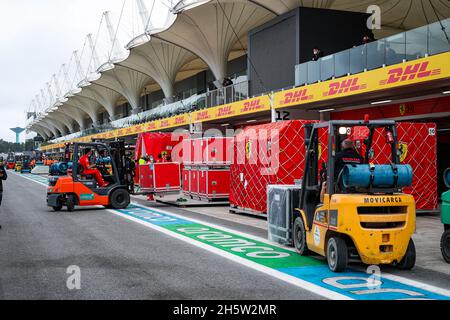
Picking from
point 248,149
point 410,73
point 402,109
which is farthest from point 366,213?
point 402,109

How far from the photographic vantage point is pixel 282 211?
1004 cm

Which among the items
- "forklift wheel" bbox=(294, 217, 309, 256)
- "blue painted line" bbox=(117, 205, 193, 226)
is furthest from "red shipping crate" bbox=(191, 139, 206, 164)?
"forklift wheel" bbox=(294, 217, 309, 256)

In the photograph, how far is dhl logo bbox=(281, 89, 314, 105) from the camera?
72.8 feet

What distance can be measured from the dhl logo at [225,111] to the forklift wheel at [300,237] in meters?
20.9

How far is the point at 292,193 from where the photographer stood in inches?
387

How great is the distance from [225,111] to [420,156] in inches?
618

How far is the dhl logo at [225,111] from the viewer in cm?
3027

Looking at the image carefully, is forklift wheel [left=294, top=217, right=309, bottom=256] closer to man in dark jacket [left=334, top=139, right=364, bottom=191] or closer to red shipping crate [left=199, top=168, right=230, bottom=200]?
man in dark jacket [left=334, top=139, right=364, bottom=191]

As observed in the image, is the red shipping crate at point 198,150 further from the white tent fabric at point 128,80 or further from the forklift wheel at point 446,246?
the white tent fabric at point 128,80

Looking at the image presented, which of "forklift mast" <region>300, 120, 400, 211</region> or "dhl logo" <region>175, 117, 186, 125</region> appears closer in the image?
"forklift mast" <region>300, 120, 400, 211</region>

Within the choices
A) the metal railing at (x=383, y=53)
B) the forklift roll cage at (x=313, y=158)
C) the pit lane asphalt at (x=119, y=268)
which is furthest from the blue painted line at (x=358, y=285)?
the metal railing at (x=383, y=53)

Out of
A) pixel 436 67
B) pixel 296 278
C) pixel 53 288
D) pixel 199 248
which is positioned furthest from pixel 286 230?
pixel 436 67

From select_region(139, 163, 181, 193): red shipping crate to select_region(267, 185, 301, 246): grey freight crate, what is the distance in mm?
9821
